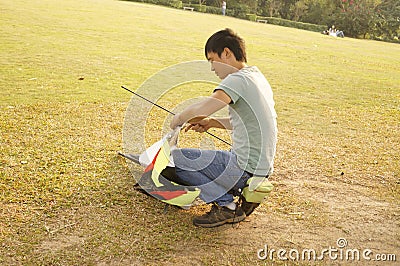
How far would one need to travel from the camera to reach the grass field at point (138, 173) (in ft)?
9.15

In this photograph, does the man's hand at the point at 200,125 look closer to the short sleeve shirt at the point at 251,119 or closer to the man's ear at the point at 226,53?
the short sleeve shirt at the point at 251,119

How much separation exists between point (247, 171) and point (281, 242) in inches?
20.0

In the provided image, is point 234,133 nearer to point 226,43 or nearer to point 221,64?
point 221,64

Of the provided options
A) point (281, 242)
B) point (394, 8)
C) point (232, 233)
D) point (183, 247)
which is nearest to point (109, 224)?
point (183, 247)

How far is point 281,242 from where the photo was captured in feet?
9.72

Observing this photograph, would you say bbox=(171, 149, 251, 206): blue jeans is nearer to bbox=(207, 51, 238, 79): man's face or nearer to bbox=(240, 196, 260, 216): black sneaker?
bbox=(240, 196, 260, 216): black sneaker

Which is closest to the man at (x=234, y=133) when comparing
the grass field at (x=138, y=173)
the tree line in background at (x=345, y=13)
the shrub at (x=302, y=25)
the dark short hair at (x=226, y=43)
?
the dark short hair at (x=226, y=43)

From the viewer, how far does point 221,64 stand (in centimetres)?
305

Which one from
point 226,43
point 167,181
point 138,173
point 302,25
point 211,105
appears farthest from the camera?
point 302,25

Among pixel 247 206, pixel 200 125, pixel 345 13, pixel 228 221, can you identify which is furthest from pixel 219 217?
pixel 345 13

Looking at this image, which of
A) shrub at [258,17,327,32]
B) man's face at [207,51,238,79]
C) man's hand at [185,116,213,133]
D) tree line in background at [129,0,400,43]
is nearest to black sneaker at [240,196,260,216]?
man's hand at [185,116,213,133]

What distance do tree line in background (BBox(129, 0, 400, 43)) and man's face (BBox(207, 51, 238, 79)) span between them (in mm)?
32087

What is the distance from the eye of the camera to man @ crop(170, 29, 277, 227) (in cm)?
294

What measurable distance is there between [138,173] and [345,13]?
3604 centimetres
